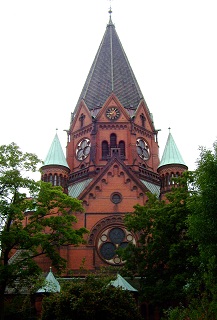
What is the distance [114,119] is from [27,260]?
87.3 feet

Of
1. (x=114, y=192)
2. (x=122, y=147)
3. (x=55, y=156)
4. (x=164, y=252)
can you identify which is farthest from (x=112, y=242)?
(x=122, y=147)

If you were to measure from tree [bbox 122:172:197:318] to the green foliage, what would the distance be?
7.31m

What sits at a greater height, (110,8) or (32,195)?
(110,8)

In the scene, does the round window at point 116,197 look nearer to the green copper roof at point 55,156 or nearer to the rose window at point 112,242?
the rose window at point 112,242

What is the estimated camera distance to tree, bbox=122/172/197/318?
27.7 m

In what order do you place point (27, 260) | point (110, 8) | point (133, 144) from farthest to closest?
point (110, 8), point (133, 144), point (27, 260)

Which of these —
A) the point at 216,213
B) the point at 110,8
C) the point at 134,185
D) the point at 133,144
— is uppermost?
the point at 110,8

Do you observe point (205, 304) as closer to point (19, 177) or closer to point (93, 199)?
point (19, 177)

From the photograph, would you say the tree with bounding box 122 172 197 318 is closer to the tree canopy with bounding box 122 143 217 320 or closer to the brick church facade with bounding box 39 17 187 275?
the tree canopy with bounding box 122 143 217 320

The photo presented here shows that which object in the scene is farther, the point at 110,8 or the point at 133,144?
the point at 110,8

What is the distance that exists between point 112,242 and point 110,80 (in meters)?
22.6

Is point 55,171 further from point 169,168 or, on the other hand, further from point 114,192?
point 169,168

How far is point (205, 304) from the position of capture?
765 inches

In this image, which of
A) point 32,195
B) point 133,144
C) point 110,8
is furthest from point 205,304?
point 110,8
